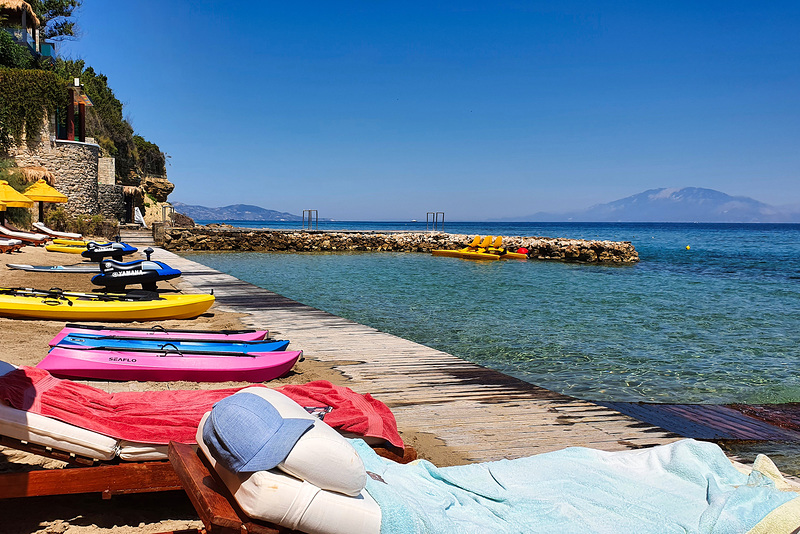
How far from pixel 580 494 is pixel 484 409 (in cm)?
225

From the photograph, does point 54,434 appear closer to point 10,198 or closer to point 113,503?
point 113,503

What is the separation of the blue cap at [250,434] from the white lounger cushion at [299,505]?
0.05 metres

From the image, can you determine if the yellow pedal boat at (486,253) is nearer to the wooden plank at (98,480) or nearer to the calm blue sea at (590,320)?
the calm blue sea at (590,320)

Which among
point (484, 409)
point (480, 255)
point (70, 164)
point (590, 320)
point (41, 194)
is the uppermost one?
point (70, 164)

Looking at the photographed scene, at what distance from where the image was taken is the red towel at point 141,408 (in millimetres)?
3064

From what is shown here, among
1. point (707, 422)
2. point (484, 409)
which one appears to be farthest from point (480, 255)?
point (484, 409)

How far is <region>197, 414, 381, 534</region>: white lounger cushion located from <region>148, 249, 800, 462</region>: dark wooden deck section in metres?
1.90

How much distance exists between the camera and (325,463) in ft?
7.34

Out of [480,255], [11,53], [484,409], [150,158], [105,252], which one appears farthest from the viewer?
[150,158]

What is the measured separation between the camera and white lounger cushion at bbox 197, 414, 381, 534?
215 centimetres

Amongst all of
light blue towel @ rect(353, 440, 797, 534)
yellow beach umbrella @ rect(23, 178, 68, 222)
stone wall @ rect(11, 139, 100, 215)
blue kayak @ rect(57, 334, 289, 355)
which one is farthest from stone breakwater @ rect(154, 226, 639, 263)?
light blue towel @ rect(353, 440, 797, 534)

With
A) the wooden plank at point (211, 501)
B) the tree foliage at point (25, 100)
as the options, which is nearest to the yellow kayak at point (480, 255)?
the tree foliage at point (25, 100)

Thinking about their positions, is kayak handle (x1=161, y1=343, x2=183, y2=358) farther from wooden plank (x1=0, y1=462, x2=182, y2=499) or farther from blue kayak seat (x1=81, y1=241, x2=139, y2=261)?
blue kayak seat (x1=81, y1=241, x2=139, y2=261)

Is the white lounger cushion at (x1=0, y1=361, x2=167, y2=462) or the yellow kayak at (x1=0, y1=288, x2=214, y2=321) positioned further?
the yellow kayak at (x1=0, y1=288, x2=214, y2=321)
